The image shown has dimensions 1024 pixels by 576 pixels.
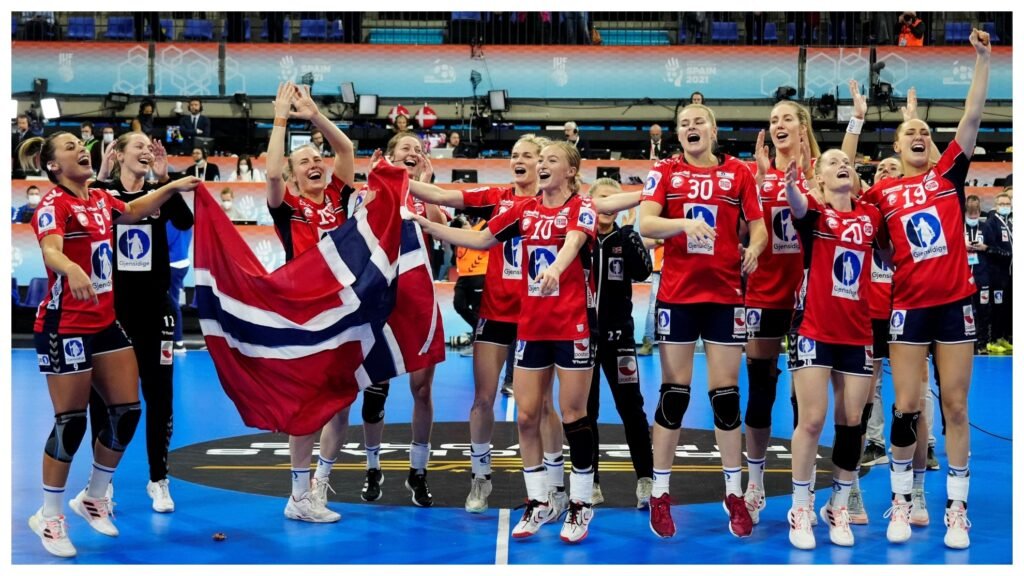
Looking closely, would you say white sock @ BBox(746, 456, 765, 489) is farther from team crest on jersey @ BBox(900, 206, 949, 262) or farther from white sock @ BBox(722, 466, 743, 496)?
team crest on jersey @ BBox(900, 206, 949, 262)

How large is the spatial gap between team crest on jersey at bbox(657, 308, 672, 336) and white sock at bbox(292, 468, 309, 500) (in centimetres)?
194

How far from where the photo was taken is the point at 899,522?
17.3 feet

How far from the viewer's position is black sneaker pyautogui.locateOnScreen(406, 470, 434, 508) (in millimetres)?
5961

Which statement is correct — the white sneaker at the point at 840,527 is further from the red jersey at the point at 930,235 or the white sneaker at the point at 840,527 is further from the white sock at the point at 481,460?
the white sock at the point at 481,460

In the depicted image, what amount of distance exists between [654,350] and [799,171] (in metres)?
8.99

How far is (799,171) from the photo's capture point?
5625 millimetres

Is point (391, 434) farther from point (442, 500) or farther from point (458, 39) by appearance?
point (458, 39)

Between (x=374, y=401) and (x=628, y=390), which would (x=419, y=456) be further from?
(x=628, y=390)

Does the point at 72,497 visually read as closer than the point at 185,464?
Yes

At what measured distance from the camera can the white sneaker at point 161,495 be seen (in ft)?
19.1

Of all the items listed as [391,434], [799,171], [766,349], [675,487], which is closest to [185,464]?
[391,434]

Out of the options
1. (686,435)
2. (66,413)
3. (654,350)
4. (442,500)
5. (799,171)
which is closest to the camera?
(66,413)

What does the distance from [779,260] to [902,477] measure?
1245 millimetres

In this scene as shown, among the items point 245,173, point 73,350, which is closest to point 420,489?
point 73,350
